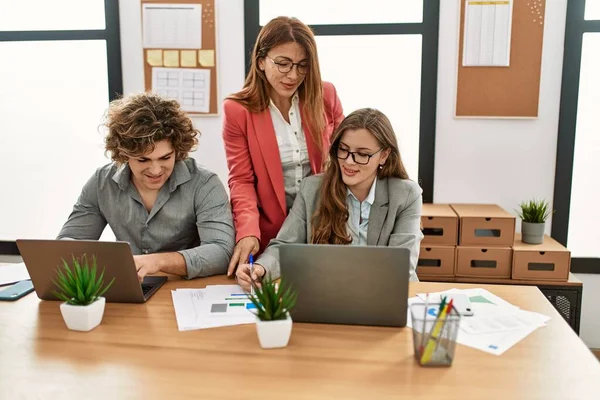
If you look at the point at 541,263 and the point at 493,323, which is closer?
the point at 493,323

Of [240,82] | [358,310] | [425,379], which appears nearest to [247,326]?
[358,310]

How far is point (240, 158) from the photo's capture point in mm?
2129

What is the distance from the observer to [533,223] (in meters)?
2.68

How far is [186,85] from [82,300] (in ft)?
6.28

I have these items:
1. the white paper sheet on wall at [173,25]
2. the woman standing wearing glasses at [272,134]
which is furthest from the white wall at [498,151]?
the white paper sheet on wall at [173,25]

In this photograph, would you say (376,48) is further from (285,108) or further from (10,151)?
(10,151)

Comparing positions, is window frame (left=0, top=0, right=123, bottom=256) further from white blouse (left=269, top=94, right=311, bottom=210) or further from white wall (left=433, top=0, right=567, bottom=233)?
white wall (left=433, top=0, right=567, bottom=233)

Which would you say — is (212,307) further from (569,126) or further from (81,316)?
(569,126)

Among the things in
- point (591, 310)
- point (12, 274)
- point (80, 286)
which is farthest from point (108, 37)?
point (591, 310)

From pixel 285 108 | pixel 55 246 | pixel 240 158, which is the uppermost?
pixel 285 108

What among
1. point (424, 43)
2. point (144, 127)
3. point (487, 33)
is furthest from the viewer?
point (424, 43)

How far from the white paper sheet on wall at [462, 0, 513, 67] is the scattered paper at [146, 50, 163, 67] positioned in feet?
5.45

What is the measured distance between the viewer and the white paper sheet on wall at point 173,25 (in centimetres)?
301

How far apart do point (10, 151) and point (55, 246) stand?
226cm
